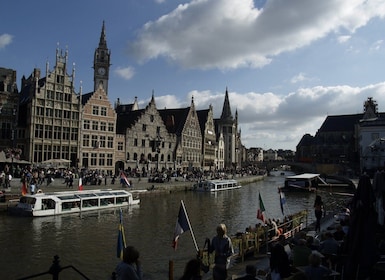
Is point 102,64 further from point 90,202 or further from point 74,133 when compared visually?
point 90,202

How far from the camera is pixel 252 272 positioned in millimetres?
7734

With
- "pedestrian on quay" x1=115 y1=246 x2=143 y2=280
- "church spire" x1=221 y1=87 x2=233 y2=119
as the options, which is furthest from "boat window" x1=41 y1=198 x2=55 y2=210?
"church spire" x1=221 y1=87 x2=233 y2=119

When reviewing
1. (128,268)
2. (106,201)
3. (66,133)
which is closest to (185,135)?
(66,133)

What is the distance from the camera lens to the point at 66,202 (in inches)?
1147

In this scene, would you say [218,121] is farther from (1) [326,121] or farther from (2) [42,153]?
(2) [42,153]

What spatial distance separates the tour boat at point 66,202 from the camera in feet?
88.7

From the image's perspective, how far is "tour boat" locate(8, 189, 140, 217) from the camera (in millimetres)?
27047

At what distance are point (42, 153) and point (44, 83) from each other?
31.2ft

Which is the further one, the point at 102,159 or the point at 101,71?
the point at 101,71

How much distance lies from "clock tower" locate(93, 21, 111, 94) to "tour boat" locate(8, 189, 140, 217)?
48.1m

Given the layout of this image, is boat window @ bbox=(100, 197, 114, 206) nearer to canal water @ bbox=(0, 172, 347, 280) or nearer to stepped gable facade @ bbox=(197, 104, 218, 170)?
canal water @ bbox=(0, 172, 347, 280)

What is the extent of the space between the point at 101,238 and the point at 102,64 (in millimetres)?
62364

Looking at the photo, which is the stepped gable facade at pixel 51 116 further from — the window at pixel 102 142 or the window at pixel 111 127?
the window at pixel 111 127

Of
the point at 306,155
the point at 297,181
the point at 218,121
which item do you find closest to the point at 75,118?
the point at 297,181
